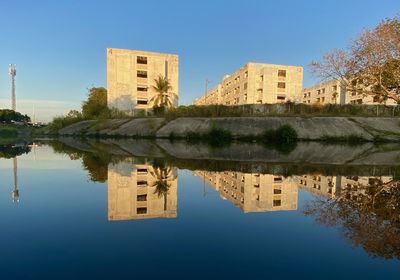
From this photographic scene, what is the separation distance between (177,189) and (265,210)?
2.89 m

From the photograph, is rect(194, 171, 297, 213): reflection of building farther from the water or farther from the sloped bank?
the sloped bank

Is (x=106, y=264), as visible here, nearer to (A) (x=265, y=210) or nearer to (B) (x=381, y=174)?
(A) (x=265, y=210)

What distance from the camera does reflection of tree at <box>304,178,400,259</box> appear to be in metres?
4.70

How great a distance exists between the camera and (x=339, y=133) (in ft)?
114

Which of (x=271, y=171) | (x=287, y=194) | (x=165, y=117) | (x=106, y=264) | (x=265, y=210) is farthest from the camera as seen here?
(x=165, y=117)

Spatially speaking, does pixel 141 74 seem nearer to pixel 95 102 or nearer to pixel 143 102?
pixel 143 102

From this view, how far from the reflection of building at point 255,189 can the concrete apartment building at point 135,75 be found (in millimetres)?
57378

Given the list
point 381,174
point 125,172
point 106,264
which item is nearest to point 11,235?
point 106,264

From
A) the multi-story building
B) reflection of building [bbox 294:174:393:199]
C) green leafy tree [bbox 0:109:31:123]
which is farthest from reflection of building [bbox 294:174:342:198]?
green leafy tree [bbox 0:109:31:123]

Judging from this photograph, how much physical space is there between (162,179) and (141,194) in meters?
2.32

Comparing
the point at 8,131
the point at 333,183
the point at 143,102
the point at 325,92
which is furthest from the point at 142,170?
the point at 325,92

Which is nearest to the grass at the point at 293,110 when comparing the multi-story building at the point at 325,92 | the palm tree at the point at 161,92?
the palm tree at the point at 161,92

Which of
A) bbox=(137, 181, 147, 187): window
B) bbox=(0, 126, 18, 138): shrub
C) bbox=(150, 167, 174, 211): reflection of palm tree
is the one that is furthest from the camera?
bbox=(0, 126, 18, 138): shrub

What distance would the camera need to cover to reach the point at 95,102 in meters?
73.8
